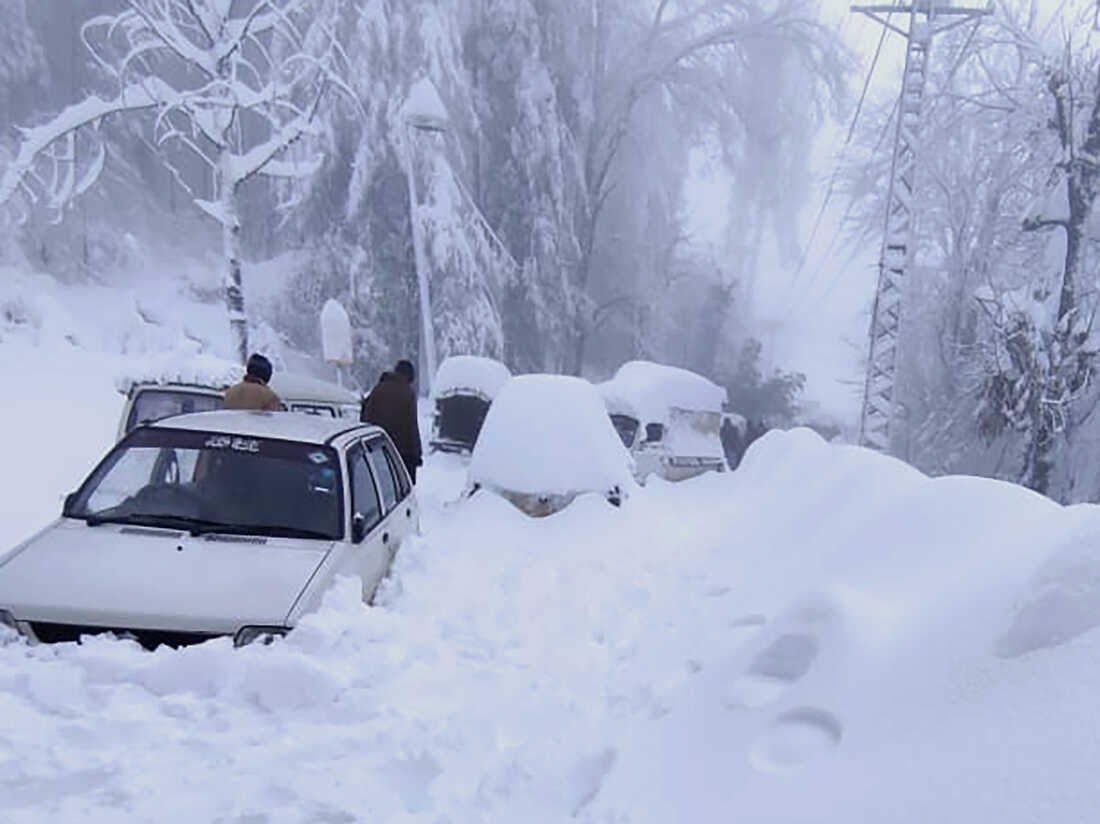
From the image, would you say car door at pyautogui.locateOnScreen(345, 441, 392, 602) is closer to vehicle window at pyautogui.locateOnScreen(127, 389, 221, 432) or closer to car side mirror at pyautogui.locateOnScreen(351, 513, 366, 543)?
car side mirror at pyautogui.locateOnScreen(351, 513, 366, 543)

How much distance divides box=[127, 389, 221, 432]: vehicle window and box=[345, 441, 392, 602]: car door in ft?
6.94

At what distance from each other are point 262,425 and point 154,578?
1429 millimetres

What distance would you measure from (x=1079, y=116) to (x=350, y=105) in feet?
53.0

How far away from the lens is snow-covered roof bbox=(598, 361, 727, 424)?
13.2 metres

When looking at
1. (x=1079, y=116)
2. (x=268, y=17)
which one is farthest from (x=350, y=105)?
(x=1079, y=116)

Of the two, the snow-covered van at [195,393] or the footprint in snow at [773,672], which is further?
the snow-covered van at [195,393]

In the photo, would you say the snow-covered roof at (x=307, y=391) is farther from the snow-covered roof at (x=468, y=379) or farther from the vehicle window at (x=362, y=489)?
the snow-covered roof at (x=468, y=379)

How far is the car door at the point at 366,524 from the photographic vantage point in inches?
169

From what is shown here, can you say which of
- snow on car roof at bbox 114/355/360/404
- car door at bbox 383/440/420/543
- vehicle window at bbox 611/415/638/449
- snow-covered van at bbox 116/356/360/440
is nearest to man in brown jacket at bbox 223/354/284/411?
snow-covered van at bbox 116/356/360/440

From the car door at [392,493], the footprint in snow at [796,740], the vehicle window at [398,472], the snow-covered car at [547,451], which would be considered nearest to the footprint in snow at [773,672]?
the footprint in snow at [796,740]

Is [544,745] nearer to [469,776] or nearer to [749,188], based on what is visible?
[469,776]

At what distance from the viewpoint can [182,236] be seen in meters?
26.0

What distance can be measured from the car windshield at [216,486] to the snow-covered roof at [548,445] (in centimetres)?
339

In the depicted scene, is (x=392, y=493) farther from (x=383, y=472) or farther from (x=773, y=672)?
(x=773, y=672)
